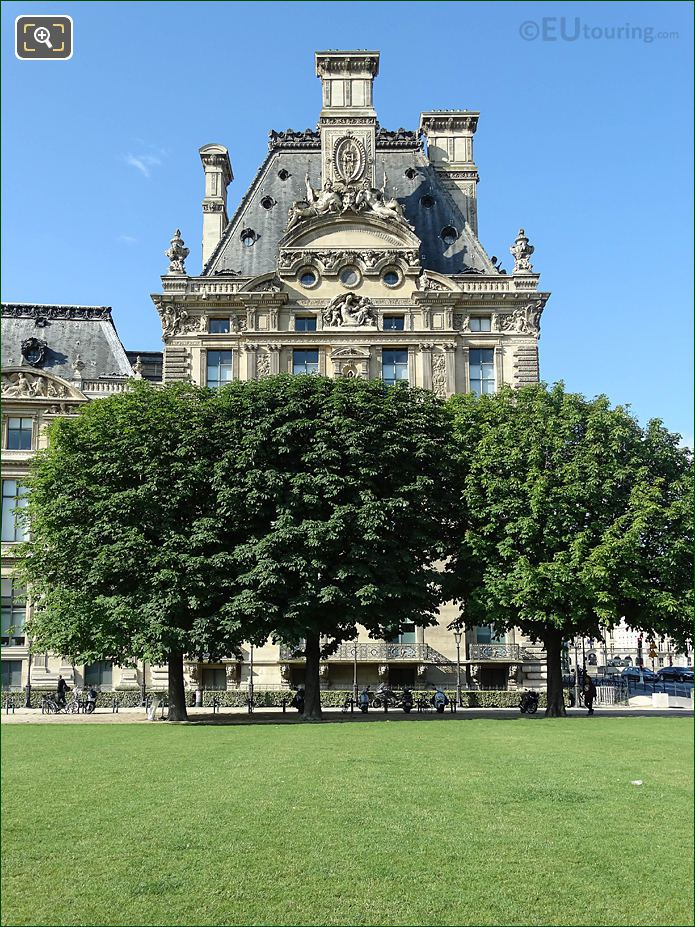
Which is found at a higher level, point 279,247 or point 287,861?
point 279,247

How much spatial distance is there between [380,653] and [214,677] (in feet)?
31.4

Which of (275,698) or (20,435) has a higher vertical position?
(20,435)

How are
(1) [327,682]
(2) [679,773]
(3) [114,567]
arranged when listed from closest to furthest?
(2) [679,773], (3) [114,567], (1) [327,682]

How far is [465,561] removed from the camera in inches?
1666

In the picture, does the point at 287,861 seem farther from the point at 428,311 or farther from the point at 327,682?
the point at 428,311

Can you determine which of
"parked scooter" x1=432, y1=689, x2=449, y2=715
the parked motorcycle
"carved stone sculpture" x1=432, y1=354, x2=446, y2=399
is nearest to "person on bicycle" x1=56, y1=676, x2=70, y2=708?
the parked motorcycle

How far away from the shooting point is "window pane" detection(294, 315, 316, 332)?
59438 millimetres

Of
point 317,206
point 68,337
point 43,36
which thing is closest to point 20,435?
point 68,337

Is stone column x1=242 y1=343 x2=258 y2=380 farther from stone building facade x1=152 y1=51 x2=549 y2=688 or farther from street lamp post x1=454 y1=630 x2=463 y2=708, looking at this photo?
street lamp post x1=454 y1=630 x2=463 y2=708

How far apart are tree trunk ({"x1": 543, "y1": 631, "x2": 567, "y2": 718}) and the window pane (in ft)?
82.9

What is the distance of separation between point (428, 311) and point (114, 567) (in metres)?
27.5

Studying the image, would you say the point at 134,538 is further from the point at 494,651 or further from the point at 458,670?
the point at 494,651

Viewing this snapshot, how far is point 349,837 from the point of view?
1396 cm

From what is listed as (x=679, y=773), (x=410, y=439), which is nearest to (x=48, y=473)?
(x=410, y=439)
